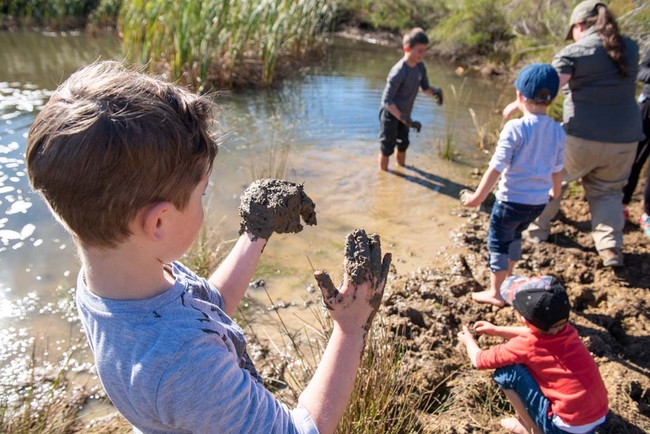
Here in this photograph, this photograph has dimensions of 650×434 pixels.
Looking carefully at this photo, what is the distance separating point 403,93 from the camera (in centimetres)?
580

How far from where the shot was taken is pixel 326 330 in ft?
7.98

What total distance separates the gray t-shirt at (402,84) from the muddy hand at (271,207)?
4.43 meters

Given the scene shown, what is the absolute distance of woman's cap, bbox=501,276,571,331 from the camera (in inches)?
91.0

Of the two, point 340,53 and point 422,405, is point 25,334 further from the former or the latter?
point 340,53

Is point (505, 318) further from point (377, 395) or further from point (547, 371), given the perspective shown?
point (377, 395)

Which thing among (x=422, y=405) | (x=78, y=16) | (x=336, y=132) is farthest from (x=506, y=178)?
(x=78, y=16)

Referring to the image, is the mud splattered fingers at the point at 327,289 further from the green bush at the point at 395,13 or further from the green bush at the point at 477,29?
the green bush at the point at 395,13

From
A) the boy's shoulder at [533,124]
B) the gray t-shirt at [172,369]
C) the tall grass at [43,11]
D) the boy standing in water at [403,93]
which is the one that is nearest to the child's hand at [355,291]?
the gray t-shirt at [172,369]

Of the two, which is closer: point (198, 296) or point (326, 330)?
point (198, 296)

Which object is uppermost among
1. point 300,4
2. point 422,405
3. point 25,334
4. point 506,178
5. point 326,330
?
point 300,4

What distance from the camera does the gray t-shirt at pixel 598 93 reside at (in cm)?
378

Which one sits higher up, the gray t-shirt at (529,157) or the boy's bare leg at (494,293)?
the gray t-shirt at (529,157)

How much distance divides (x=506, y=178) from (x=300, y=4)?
23.8ft

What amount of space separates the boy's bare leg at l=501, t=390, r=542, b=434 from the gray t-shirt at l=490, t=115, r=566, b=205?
135 centimetres
